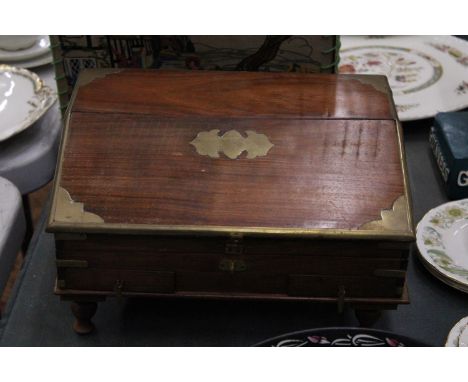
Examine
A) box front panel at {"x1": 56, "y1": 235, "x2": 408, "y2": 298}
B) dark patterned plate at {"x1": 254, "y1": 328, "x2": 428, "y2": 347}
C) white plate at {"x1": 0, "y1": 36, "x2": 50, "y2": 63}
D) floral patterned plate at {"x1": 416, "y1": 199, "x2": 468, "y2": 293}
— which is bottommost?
floral patterned plate at {"x1": 416, "y1": 199, "x2": 468, "y2": 293}

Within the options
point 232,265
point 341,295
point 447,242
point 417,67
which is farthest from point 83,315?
point 417,67

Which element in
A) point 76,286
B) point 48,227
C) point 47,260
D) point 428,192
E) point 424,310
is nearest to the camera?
point 48,227

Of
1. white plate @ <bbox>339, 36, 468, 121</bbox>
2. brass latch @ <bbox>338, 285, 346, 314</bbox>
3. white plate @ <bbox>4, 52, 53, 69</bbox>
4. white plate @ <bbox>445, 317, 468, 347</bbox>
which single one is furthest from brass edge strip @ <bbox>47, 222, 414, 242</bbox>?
white plate @ <bbox>4, 52, 53, 69</bbox>

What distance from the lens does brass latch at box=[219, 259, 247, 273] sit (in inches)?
50.0

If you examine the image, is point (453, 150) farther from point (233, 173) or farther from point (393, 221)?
point (233, 173)

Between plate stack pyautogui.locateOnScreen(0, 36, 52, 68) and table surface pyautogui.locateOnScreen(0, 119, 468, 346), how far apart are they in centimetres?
83

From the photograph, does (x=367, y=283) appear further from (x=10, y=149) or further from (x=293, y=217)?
(x=10, y=149)

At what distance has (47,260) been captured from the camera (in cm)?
158

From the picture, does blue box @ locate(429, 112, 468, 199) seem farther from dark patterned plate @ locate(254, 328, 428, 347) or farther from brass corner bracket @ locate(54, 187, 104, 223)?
brass corner bracket @ locate(54, 187, 104, 223)

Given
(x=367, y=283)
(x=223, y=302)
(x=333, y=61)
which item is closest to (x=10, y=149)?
(x=223, y=302)

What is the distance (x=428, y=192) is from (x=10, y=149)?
1.08 meters

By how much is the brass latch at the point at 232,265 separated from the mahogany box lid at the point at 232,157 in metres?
0.09

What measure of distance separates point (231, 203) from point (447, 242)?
0.57 meters

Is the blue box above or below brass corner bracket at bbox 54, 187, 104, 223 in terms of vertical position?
below
